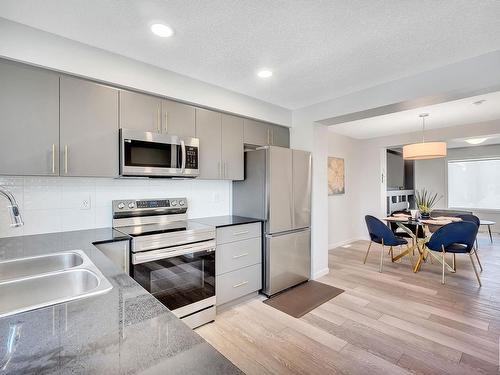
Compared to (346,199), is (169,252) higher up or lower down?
lower down

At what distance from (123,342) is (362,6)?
2045mm

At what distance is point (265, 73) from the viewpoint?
97.5 inches

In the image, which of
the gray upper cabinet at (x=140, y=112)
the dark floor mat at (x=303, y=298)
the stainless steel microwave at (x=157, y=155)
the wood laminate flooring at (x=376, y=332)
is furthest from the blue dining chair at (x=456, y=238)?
the gray upper cabinet at (x=140, y=112)

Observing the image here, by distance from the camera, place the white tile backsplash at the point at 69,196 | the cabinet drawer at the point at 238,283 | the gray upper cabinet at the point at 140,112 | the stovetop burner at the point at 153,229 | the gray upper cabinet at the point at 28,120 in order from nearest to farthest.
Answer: the gray upper cabinet at the point at 28,120 → the white tile backsplash at the point at 69,196 → the stovetop burner at the point at 153,229 → the gray upper cabinet at the point at 140,112 → the cabinet drawer at the point at 238,283

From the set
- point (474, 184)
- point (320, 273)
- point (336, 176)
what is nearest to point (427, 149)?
point (336, 176)

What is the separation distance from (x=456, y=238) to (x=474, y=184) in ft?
15.7

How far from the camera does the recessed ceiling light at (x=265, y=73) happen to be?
2.44 metres

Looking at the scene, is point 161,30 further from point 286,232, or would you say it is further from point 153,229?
point 286,232

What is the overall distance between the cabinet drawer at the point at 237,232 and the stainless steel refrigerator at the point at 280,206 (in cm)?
14

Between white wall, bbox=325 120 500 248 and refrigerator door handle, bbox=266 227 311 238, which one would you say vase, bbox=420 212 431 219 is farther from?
refrigerator door handle, bbox=266 227 311 238

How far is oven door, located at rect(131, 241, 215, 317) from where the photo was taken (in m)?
1.97

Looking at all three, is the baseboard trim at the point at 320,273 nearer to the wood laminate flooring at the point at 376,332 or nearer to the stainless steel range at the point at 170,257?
the wood laminate flooring at the point at 376,332

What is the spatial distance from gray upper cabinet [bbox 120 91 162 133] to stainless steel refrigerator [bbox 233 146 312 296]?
1.14m

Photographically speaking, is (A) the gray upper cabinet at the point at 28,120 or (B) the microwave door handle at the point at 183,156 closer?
(A) the gray upper cabinet at the point at 28,120
